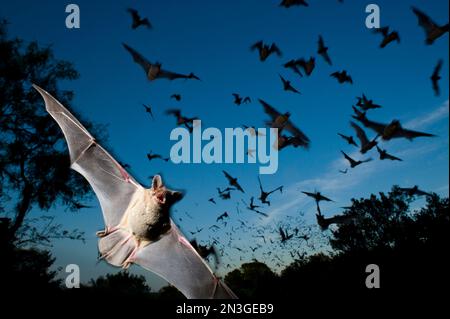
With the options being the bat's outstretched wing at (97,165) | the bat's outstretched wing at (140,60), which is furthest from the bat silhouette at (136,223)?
the bat's outstretched wing at (140,60)

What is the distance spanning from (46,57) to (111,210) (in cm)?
1731

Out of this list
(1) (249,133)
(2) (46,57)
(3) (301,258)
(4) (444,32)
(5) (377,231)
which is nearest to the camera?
(4) (444,32)

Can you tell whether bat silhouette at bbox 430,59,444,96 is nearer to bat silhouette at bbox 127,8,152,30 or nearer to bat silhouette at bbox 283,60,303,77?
bat silhouette at bbox 283,60,303,77

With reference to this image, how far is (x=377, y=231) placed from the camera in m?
38.3

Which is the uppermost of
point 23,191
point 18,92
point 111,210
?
point 18,92

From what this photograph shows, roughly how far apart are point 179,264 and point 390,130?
594 centimetres

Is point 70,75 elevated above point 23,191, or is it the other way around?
point 70,75

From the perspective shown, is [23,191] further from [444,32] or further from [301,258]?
[444,32]

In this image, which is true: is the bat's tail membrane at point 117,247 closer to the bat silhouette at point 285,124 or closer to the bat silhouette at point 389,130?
the bat silhouette at point 285,124

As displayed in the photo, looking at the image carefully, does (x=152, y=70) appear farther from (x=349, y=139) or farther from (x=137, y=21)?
(x=349, y=139)

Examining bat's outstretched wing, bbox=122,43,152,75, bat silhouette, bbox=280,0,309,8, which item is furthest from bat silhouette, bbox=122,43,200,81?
bat silhouette, bbox=280,0,309,8

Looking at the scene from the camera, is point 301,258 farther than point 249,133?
Yes

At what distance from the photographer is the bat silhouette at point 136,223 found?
5.13m
